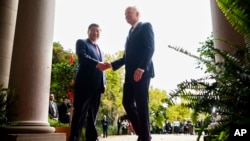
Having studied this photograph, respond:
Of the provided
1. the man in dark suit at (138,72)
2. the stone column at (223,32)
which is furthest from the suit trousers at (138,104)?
the stone column at (223,32)

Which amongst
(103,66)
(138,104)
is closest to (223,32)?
(138,104)

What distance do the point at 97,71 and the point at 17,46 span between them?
166 centimetres

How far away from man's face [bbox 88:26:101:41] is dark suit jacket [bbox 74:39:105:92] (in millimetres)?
213

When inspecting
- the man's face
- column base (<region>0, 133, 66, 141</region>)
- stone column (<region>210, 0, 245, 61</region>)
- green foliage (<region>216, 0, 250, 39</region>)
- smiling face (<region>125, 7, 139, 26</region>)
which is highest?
smiling face (<region>125, 7, 139, 26</region>)

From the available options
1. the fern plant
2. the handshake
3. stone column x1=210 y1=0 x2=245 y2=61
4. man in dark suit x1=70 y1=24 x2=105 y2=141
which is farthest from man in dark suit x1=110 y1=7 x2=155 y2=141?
the fern plant

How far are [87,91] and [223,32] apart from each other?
2705mm

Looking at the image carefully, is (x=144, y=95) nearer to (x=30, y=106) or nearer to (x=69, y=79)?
(x=30, y=106)

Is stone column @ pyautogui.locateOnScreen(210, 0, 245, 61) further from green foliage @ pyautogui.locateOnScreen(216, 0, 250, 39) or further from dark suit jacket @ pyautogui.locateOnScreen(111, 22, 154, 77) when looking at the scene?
green foliage @ pyautogui.locateOnScreen(216, 0, 250, 39)

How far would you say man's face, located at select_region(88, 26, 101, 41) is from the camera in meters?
6.13

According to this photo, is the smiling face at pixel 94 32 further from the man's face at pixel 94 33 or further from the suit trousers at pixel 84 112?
the suit trousers at pixel 84 112

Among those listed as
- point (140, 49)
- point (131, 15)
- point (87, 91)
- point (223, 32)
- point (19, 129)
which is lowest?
point (19, 129)

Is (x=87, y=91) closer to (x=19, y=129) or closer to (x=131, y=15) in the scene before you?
(x=19, y=129)

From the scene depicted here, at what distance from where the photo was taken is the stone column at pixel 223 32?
4.37 m

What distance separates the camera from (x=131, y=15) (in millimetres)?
5605
